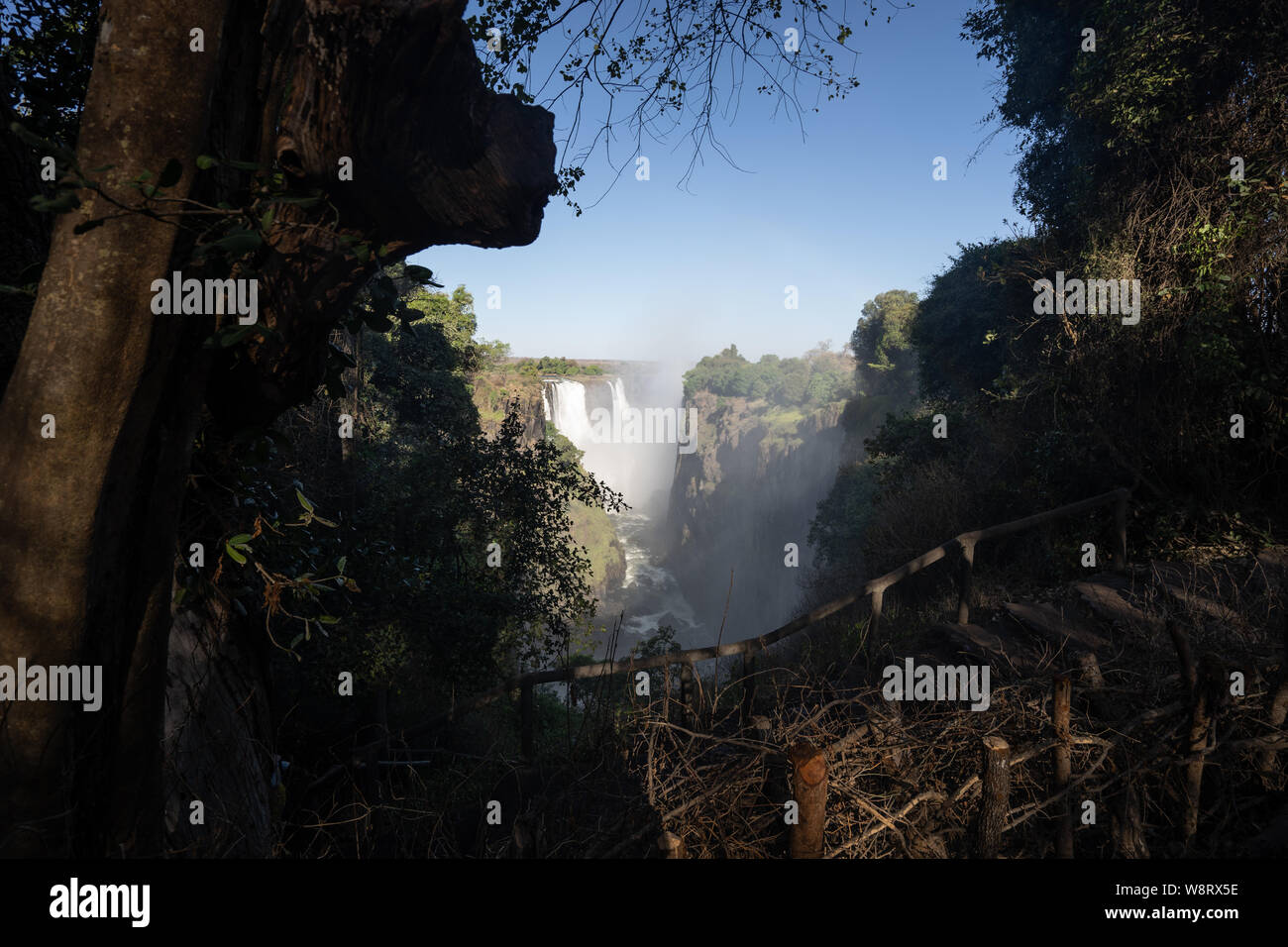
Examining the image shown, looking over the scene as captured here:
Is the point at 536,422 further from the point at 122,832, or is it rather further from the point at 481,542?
the point at 122,832

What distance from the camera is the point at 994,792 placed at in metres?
2.72

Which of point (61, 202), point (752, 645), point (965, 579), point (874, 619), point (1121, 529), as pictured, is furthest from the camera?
point (1121, 529)

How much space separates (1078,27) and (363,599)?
49.6 feet

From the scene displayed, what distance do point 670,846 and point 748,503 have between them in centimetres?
5120

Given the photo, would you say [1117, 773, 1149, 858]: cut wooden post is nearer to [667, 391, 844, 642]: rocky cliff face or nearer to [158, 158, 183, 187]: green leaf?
[158, 158, 183, 187]: green leaf

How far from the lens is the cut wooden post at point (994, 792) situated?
2707 millimetres

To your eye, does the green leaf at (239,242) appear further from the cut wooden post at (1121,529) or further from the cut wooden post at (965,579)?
the cut wooden post at (1121,529)

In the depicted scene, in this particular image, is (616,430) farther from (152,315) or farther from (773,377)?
(152,315)

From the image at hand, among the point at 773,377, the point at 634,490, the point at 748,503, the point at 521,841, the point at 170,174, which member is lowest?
the point at 521,841

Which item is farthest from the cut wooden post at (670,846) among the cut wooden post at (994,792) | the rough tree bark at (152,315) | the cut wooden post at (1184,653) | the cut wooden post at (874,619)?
the cut wooden post at (874,619)

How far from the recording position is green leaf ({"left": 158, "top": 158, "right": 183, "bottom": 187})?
199 centimetres

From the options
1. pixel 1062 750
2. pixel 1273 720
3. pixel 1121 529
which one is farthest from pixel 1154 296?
pixel 1062 750

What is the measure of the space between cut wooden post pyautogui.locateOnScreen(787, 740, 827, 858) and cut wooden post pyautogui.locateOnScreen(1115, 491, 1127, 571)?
6211 millimetres
